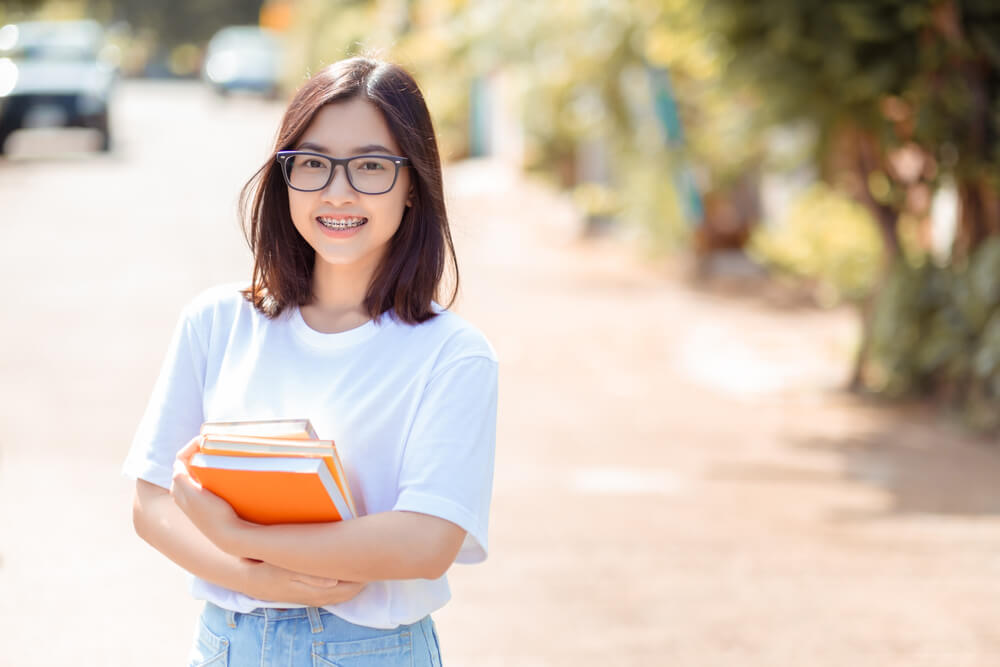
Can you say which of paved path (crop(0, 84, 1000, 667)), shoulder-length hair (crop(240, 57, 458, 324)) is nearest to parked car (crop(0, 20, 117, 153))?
paved path (crop(0, 84, 1000, 667))

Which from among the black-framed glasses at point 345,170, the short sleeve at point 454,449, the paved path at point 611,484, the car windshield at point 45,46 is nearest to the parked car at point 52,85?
the car windshield at point 45,46

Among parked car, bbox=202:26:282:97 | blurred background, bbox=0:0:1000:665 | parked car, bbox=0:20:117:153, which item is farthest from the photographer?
parked car, bbox=202:26:282:97

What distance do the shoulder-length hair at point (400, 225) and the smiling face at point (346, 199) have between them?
0.01 m

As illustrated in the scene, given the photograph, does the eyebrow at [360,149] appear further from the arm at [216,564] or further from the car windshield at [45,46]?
the car windshield at [45,46]

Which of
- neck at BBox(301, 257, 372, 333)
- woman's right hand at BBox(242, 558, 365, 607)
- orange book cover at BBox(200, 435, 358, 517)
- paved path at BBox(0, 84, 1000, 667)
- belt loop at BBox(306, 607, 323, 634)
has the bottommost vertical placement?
paved path at BBox(0, 84, 1000, 667)

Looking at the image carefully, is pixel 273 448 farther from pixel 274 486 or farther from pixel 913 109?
pixel 913 109

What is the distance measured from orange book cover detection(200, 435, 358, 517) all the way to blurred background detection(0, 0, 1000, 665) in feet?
2.37

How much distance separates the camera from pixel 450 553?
1658mm

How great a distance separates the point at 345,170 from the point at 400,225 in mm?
145

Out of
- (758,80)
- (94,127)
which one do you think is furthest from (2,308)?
(94,127)

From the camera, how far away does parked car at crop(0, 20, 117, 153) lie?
63.1ft

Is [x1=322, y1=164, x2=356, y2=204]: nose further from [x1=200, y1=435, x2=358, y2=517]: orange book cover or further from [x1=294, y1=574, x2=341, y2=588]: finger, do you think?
[x1=294, y1=574, x2=341, y2=588]: finger

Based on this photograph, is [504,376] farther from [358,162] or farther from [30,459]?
[358,162]

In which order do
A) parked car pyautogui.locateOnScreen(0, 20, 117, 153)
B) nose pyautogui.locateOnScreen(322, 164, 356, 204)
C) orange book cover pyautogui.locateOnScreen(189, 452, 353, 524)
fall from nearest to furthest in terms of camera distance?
1. orange book cover pyautogui.locateOnScreen(189, 452, 353, 524)
2. nose pyautogui.locateOnScreen(322, 164, 356, 204)
3. parked car pyautogui.locateOnScreen(0, 20, 117, 153)
